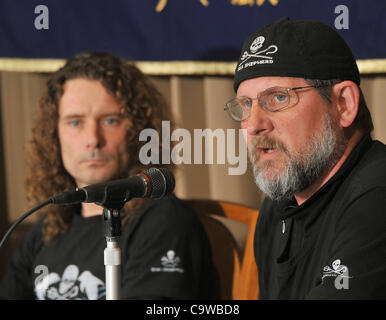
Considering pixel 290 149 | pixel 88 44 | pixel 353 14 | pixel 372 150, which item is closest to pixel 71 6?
pixel 88 44

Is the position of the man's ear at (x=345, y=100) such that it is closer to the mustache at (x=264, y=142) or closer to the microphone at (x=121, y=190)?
the mustache at (x=264, y=142)

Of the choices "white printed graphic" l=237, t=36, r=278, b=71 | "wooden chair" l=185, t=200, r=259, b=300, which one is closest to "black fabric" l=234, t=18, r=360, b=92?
"white printed graphic" l=237, t=36, r=278, b=71

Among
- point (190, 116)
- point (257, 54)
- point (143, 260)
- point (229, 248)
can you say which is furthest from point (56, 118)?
point (257, 54)

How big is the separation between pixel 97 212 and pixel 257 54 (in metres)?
0.76

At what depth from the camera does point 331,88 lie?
1.18m

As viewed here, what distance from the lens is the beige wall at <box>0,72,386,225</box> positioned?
77.4 inches

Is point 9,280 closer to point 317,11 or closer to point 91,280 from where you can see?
point 91,280

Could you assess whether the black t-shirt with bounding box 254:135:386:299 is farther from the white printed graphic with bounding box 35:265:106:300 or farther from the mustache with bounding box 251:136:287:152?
the white printed graphic with bounding box 35:265:106:300

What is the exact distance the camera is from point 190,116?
2006 millimetres

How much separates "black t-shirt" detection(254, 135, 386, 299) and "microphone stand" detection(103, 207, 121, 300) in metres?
0.36

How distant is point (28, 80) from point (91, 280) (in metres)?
0.98

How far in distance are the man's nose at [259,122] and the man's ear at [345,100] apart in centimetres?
16

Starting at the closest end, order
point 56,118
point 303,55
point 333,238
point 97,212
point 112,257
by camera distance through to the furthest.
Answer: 1. point 112,257
2. point 333,238
3. point 303,55
4. point 97,212
5. point 56,118

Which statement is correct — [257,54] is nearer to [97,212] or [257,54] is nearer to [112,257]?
[112,257]
